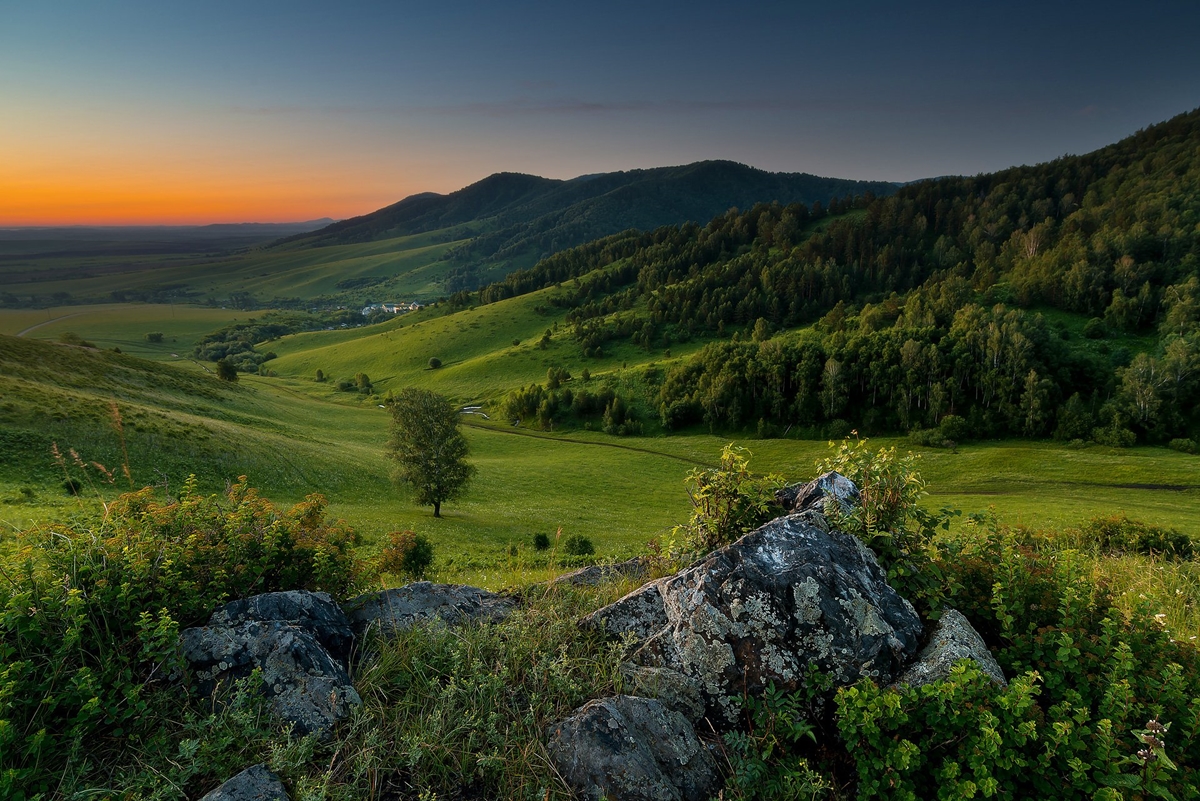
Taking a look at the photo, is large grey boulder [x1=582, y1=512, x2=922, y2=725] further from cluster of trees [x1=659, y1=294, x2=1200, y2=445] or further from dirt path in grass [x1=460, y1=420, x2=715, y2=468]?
cluster of trees [x1=659, y1=294, x2=1200, y2=445]

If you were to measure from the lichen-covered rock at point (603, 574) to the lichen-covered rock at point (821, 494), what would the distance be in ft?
8.41

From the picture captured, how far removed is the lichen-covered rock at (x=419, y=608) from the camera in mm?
6508

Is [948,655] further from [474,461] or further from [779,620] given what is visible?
[474,461]

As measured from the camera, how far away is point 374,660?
5.76 meters

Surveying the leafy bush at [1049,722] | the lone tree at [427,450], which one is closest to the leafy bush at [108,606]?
the leafy bush at [1049,722]

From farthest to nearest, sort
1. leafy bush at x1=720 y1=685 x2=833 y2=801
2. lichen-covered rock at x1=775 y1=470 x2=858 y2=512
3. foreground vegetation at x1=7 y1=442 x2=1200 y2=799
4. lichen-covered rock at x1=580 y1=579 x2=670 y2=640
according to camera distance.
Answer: lichen-covered rock at x1=775 y1=470 x2=858 y2=512 < lichen-covered rock at x1=580 y1=579 x2=670 y2=640 < leafy bush at x1=720 y1=685 x2=833 y2=801 < foreground vegetation at x1=7 y1=442 x2=1200 y2=799

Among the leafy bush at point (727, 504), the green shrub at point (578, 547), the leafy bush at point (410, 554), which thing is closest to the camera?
the leafy bush at point (727, 504)

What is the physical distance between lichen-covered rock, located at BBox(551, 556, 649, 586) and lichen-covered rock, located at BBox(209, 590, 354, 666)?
9.60 ft

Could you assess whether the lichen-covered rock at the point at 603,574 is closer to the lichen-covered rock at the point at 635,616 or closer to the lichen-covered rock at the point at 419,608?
the lichen-covered rock at the point at 419,608

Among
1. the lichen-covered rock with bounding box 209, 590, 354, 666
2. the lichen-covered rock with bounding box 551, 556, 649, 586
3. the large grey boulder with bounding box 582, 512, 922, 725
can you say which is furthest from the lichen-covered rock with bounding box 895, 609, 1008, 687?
the lichen-covered rock with bounding box 209, 590, 354, 666

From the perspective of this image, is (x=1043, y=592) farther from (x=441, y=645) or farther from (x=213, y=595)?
(x=213, y=595)

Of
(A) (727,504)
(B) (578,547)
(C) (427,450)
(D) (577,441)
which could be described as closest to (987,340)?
(D) (577,441)

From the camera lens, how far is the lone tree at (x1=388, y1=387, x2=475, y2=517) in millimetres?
41000

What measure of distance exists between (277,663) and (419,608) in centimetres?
194
